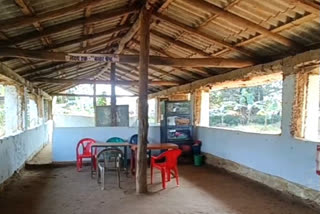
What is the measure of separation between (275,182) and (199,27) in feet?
10.8

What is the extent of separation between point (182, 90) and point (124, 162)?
415cm

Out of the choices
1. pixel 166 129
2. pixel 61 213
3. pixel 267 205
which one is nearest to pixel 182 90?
pixel 166 129

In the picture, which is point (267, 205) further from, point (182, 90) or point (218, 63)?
point (182, 90)

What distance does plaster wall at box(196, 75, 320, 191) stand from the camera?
4.88 meters

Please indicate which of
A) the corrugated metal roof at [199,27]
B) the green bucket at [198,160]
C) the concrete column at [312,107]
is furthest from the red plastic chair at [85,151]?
the concrete column at [312,107]

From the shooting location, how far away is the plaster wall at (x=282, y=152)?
4.88 metres

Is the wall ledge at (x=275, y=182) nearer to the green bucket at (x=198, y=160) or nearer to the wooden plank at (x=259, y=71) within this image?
the green bucket at (x=198, y=160)

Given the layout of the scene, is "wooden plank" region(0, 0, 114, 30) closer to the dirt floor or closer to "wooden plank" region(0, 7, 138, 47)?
"wooden plank" region(0, 7, 138, 47)

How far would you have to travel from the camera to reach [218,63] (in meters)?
6.45

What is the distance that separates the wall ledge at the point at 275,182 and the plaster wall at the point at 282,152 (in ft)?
0.25

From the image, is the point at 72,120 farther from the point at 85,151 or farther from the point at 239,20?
the point at 239,20

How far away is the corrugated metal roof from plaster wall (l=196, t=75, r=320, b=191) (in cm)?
93

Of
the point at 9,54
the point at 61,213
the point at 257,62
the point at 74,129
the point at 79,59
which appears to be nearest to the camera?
the point at 61,213

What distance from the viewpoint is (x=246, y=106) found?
45.5 feet
